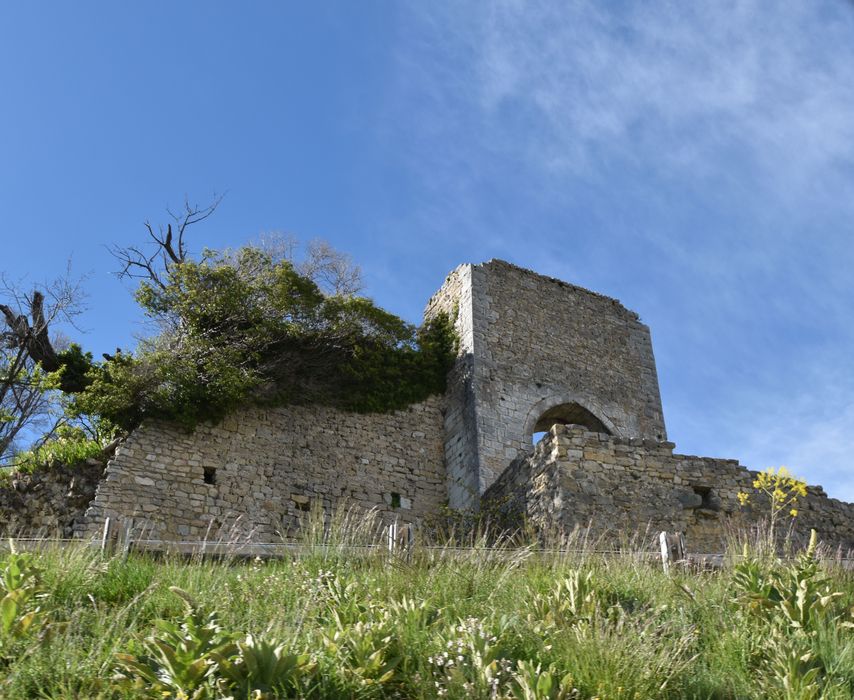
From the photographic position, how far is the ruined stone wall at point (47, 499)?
→ 407 inches

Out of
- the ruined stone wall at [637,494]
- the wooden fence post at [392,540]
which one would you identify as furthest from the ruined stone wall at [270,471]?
the wooden fence post at [392,540]

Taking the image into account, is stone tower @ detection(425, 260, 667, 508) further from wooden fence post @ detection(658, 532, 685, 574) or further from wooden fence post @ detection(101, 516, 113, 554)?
wooden fence post @ detection(101, 516, 113, 554)

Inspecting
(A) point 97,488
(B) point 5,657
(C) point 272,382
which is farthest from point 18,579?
(C) point 272,382

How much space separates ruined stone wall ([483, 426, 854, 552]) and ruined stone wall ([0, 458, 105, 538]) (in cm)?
553

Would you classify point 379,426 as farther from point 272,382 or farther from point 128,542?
point 128,542

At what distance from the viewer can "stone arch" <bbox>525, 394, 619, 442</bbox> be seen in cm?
1434

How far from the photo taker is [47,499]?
1061cm

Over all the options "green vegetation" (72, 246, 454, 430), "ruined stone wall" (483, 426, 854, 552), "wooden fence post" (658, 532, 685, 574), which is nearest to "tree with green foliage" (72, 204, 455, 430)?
"green vegetation" (72, 246, 454, 430)

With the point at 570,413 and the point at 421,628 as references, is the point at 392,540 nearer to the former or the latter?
the point at 421,628

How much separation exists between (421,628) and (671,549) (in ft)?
9.83

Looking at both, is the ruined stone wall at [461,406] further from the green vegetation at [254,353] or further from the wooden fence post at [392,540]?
the wooden fence post at [392,540]

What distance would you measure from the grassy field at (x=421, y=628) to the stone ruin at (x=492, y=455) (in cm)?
333

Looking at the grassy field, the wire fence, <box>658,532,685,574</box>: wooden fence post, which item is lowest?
the grassy field

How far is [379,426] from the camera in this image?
13430mm
